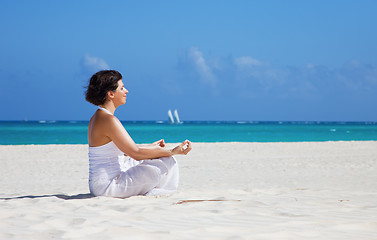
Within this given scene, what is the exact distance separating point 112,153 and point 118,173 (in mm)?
230

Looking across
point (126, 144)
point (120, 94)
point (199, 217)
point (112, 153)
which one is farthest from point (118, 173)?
point (199, 217)

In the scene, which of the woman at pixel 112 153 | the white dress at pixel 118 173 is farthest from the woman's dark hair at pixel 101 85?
the white dress at pixel 118 173

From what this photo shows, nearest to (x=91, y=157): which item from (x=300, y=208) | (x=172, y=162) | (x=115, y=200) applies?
(x=115, y=200)

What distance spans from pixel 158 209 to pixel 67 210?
31.0 inches

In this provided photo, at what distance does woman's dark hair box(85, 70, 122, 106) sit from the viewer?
4.50 meters

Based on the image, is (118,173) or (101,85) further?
(118,173)

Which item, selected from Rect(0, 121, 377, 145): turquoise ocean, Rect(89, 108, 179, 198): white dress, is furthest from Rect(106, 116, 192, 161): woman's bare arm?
Rect(0, 121, 377, 145): turquoise ocean

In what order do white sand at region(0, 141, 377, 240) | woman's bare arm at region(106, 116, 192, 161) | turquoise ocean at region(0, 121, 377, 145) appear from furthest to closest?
turquoise ocean at region(0, 121, 377, 145), woman's bare arm at region(106, 116, 192, 161), white sand at region(0, 141, 377, 240)

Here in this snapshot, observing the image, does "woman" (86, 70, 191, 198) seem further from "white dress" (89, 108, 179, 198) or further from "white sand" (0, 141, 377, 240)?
"white sand" (0, 141, 377, 240)

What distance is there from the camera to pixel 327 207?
13.1 feet

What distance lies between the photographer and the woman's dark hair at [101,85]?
450 centimetres

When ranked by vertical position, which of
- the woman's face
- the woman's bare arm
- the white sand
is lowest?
the white sand

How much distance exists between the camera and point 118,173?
4.60m

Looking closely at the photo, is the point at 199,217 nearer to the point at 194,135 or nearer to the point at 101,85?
the point at 101,85
